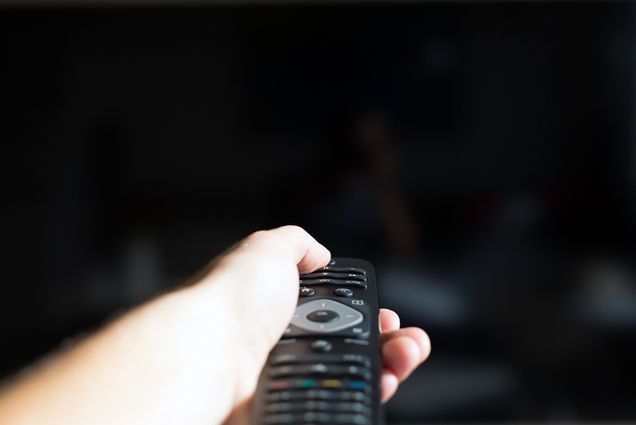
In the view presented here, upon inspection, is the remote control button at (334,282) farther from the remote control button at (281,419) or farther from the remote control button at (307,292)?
the remote control button at (281,419)

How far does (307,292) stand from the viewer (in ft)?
1.85

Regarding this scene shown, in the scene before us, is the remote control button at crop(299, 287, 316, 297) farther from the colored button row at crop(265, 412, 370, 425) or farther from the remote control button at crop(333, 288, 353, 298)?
the colored button row at crop(265, 412, 370, 425)

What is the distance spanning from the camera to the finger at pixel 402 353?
53 centimetres

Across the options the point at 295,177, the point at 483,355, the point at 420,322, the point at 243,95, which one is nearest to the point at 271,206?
the point at 295,177

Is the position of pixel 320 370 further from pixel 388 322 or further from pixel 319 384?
pixel 388 322

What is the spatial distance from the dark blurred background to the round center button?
705mm

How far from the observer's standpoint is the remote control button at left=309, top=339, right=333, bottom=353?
0.50 meters

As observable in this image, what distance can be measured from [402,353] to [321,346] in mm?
55

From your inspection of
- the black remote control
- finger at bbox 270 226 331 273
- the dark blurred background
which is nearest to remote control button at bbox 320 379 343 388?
the black remote control

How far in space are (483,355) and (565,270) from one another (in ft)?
0.57

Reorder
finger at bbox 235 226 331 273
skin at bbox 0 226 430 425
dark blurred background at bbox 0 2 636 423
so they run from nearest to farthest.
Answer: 1. skin at bbox 0 226 430 425
2. finger at bbox 235 226 331 273
3. dark blurred background at bbox 0 2 636 423

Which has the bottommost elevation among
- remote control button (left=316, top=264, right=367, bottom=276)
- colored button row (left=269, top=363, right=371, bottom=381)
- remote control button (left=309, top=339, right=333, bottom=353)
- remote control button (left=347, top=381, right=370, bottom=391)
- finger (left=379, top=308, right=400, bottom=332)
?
remote control button (left=347, top=381, right=370, bottom=391)

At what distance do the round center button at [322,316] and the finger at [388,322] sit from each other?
0.05 m

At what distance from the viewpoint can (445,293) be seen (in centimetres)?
131
